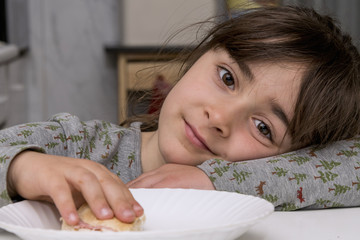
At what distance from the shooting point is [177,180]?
788 mm

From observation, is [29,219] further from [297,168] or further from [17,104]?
[17,104]

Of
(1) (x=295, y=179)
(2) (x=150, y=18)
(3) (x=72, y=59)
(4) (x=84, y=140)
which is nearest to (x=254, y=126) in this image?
(1) (x=295, y=179)

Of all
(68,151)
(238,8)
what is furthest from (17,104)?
(68,151)

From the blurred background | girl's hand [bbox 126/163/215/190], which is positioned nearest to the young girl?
girl's hand [bbox 126/163/215/190]

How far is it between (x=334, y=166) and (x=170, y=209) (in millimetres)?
409

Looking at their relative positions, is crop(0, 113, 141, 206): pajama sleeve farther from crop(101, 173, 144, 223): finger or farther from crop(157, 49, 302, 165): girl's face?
crop(101, 173, 144, 223): finger

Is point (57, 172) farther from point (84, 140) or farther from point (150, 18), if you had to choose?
point (150, 18)

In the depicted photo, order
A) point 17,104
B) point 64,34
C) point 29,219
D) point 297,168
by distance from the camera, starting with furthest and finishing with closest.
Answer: point 64,34, point 17,104, point 297,168, point 29,219

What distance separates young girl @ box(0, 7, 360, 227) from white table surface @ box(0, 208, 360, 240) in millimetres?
87

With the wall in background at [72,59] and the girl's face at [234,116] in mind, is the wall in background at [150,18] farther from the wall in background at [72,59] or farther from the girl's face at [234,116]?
the girl's face at [234,116]

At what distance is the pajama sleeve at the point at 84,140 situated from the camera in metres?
0.89

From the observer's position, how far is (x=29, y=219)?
1.80 feet

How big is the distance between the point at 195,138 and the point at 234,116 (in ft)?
0.27

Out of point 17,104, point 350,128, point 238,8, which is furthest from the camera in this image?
point 17,104
